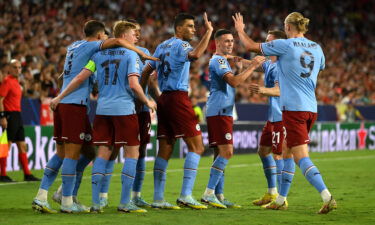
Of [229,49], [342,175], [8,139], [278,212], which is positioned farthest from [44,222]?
[342,175]

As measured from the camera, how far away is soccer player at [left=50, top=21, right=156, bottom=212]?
8680 millimetres

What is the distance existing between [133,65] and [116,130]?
31.4 inches

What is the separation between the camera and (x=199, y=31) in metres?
28.5

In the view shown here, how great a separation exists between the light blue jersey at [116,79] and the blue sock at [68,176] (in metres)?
0.69

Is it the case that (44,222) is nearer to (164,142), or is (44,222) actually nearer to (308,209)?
(164,142)

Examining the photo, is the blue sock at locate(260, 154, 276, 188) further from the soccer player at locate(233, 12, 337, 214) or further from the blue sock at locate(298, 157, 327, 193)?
the blue sock at locate(298, 157, 327, 193)

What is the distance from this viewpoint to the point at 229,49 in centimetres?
980

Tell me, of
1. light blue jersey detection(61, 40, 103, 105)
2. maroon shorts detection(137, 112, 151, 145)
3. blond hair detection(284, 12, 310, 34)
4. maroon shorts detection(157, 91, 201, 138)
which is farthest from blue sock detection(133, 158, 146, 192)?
blond hair detection(284, 12, 310, 34)

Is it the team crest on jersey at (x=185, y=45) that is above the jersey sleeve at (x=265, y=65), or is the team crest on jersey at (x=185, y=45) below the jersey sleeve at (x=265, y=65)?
above

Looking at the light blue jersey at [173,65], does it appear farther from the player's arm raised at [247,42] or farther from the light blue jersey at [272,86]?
the light blue jersey at [272,86]

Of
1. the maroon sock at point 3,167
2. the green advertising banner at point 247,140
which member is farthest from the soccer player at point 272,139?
the green advertising banner at point 247,140

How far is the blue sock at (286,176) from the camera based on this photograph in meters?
9.30

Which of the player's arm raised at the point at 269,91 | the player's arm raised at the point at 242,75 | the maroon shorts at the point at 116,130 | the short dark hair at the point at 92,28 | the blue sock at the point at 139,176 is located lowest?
the blue sock at the point at 139,176

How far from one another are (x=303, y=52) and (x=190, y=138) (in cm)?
177
